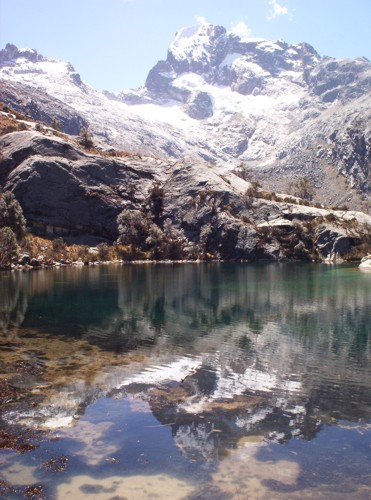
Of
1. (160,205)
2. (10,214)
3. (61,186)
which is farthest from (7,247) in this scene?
(160,205)

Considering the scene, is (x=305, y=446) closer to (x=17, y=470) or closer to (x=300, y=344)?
(x=17, y=470)

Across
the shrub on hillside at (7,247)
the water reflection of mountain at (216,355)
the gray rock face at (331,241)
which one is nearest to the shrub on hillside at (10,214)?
the shrub on hillside at (7,247)

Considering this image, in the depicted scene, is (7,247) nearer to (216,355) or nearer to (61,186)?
(61,186)

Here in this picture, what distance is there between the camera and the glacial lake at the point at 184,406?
13.6 m

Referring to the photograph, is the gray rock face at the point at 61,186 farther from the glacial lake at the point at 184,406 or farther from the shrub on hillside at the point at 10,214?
the glacial lake at the point at 184,406

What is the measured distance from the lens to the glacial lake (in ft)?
44.6

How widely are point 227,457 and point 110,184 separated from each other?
12999cm

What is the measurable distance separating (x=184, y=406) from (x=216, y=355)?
962cm

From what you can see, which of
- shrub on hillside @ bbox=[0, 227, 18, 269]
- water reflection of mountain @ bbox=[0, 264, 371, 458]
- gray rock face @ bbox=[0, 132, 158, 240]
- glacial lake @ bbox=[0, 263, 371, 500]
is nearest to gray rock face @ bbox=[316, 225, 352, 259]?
gray rock face @ bbox=[0, 132, 158, 240]

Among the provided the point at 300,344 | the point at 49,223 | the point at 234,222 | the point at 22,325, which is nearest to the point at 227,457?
the point at 300,344

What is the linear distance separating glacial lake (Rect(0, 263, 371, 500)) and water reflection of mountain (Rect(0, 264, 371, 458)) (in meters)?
0.10

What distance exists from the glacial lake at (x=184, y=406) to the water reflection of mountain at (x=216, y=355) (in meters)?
0.10

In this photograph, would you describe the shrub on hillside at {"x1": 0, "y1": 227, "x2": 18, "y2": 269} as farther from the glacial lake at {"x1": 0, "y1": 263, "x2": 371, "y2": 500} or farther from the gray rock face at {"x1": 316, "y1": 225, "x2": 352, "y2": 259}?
the gray rock face at {"x1": 316, "y1": 225, "x2": 352, "y2": 259}

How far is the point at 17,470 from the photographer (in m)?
14.0
